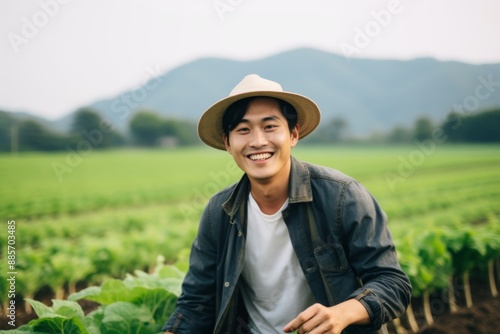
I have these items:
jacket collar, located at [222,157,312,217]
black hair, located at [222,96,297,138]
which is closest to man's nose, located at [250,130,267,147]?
black hair, located at [222,96,297,138]

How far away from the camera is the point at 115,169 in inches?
1426

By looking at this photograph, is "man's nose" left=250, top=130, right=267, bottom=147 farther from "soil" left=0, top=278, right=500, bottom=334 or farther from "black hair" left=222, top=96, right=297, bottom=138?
"soil" left=0, top=278, right=500, bottom=334

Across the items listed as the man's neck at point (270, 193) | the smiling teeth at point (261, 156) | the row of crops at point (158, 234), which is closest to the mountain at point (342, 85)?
the row of crops at point (158, 234)

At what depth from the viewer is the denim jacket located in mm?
2000

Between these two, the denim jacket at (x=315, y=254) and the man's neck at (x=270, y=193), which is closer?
the denim jacket at (x=315, y=254)

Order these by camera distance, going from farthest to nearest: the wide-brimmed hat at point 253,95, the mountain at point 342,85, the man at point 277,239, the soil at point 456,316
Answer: the mountain at point 342,85, the soil at point 456,316, the wide-brimmed hat at point 253,95, the man at point 277,239

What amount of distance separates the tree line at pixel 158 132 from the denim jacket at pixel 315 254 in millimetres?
19589

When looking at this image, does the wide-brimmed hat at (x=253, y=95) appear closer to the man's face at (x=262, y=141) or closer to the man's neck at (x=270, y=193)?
the man's face at (x=262, y=141)

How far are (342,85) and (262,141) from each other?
11924 cm

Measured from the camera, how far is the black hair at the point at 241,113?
2252 millimetres

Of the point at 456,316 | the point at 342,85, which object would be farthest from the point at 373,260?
the point at 342,85

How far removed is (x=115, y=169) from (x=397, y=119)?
61960 mm

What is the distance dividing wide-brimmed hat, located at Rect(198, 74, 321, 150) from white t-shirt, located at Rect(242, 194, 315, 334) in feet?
1.66

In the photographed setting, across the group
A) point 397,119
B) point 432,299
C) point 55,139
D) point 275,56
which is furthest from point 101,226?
point 275,56
